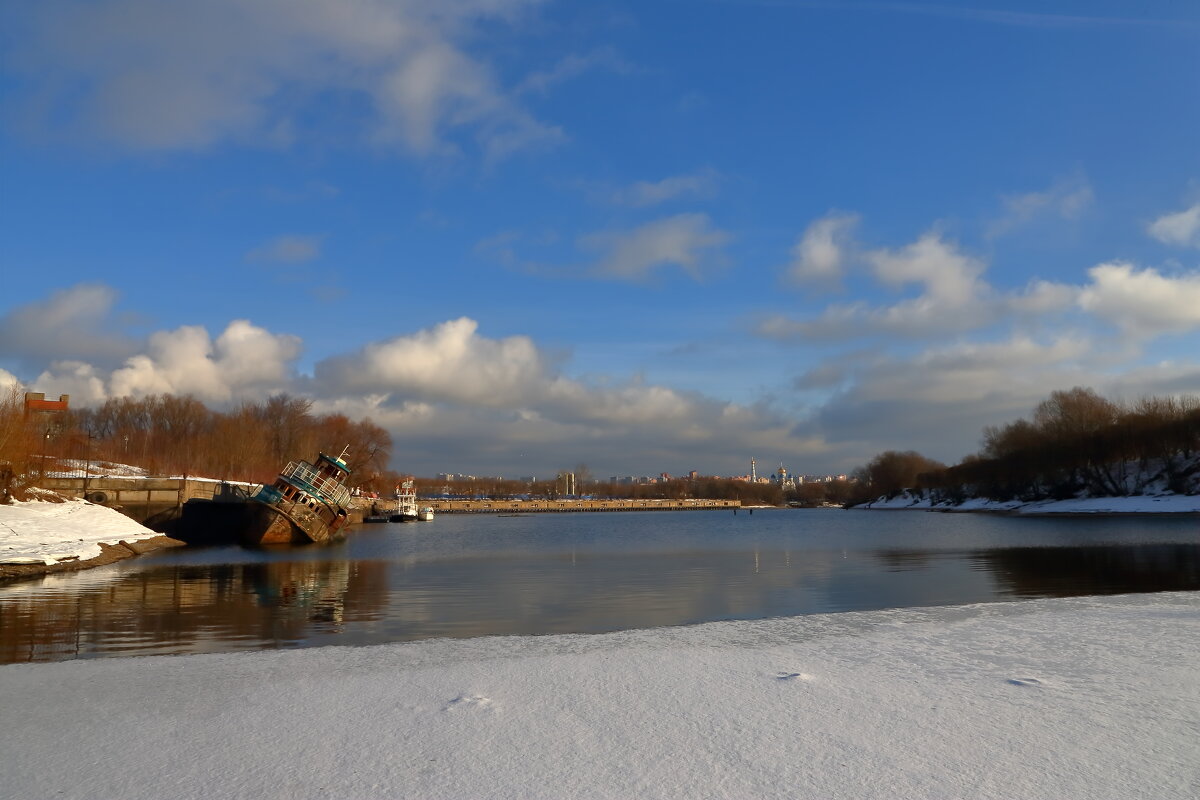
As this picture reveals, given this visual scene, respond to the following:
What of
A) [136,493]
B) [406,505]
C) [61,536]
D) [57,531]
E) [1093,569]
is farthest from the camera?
[406,505]

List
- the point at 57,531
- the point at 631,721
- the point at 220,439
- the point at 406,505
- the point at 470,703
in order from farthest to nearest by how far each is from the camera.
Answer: the point at 406,505, the point at 220,439, the point at 57,531, the point at 470,703, the point at 631,721

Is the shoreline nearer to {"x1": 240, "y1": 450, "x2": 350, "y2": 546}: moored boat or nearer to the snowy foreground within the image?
{"x1": 240, "y1": 450, "x2": 350, "y2": 546}: moored boat

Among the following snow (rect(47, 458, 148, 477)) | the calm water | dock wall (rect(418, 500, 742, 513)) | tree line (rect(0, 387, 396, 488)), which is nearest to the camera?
the calm water

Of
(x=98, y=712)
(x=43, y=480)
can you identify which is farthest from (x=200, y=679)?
(x=43, y=480)

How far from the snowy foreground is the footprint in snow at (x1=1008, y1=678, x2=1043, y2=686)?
0.8 inches

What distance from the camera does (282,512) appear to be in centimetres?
4188

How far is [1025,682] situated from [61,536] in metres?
31.2

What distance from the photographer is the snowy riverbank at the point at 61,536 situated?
74.5 ft

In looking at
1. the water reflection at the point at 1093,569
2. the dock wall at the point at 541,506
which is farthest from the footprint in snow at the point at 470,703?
the dock wall at the point at 541,506

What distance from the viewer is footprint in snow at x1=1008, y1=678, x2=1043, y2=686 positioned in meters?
7.38

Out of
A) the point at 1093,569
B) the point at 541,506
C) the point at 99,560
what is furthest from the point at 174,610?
the point at 541,506

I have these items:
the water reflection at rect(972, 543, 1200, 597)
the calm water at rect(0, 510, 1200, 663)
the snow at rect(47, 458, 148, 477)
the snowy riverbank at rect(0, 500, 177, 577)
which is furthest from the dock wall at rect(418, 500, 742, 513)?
the water reflection at rect(972, 543, 1200, 597)

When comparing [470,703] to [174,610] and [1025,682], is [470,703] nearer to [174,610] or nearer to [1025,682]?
[1025,682]

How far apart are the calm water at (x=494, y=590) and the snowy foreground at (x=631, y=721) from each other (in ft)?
10.7
